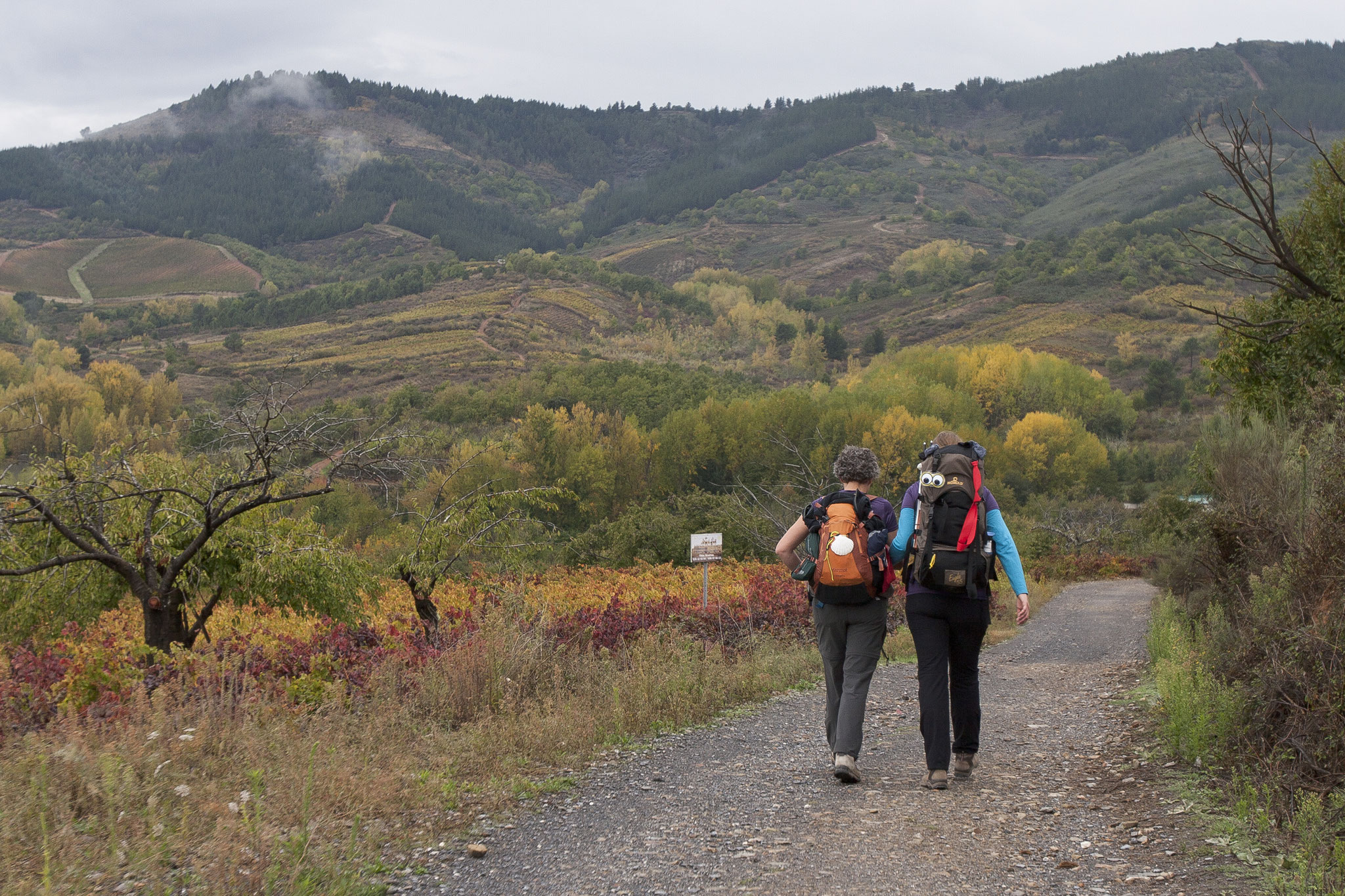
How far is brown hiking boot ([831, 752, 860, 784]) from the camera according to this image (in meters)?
5.27

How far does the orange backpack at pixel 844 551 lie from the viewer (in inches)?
208

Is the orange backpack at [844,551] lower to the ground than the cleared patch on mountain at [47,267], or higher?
lower

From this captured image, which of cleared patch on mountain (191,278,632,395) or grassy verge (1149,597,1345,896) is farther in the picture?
cleared patch on mountain (191,278,632,395)

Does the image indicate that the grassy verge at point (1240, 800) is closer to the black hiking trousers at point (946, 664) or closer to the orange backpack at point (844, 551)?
the black hiking trousers at point (946, 664)

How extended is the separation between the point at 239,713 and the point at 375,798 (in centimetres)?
155

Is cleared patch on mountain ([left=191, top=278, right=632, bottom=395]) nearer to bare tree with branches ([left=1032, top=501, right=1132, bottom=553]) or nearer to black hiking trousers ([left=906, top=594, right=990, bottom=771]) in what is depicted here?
bare tree with branches ([left=1032, top=501, right=1132, bottom=553])

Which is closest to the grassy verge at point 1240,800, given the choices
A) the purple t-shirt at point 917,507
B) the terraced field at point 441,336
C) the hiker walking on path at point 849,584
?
the purple t-shirt at point 917,507

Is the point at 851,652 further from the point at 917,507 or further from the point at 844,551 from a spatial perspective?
the point at 917,507

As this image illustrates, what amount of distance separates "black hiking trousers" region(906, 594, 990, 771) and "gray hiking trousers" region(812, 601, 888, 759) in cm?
21

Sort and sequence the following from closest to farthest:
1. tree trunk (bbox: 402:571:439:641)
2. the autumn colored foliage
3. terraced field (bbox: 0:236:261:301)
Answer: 1. the autumn colored foliage
2. tree trunk (bbox: 402:571:439:641)
3. terraced field (bbox: 0:236:261:301)

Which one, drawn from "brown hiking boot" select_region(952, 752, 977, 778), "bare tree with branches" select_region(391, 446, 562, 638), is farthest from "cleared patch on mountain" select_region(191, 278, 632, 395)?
"brown hiking boot" select_region(952, 752, 977, 778)

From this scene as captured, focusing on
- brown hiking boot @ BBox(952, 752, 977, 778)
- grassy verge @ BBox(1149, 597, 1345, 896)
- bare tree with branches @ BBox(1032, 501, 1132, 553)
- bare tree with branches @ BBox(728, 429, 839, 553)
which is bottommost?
bare tree with branches @ BBox(1032, 501, 1132, 553)

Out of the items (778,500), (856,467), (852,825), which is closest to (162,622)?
(856,467)

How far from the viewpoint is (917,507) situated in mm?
5320
